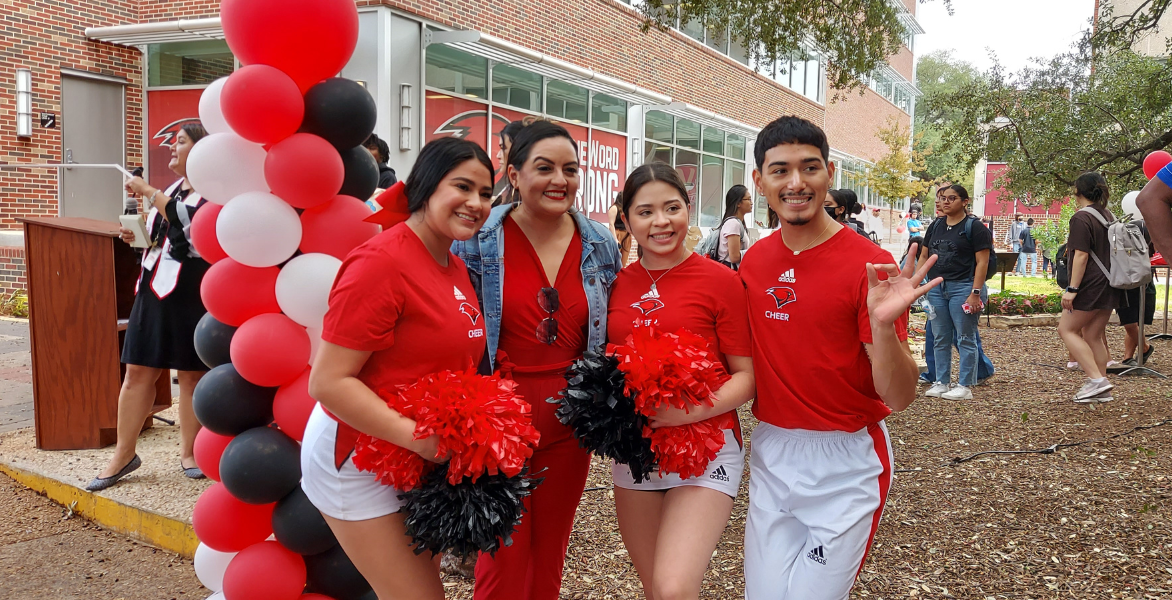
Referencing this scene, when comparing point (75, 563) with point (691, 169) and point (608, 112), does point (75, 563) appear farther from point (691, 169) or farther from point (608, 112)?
point (691, 169)

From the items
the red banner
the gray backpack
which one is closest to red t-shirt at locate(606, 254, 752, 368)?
the gray backpack

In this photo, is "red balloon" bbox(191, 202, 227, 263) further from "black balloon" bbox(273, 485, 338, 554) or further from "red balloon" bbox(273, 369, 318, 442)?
"black balloon" bbox(273, 485, 338, 554)

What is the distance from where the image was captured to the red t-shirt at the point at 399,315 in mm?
2238

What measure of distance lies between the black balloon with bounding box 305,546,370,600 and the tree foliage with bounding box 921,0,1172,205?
1068 cm

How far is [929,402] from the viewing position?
8055mm

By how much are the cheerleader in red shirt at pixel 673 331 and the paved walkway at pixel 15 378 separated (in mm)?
5575

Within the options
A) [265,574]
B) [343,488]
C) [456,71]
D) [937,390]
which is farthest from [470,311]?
[456,71]

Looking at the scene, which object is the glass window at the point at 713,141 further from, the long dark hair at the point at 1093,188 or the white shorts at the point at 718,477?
the white shorts at the point at 718,477

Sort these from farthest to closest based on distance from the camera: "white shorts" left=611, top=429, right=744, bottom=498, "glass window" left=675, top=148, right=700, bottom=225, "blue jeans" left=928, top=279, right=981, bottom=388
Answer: "glass window" left=675, top=148, right=700, bottom=225 < "blue jeans" left=928, top=279, right=981, bottom=388 < "white shorts" left=611, top=429, right=744, bottom=498

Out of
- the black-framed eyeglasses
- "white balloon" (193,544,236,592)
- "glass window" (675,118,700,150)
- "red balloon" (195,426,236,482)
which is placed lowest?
"white balloon" (193,544,236,592)

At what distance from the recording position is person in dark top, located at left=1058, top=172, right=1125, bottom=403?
7891mm

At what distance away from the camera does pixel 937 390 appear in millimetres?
8289

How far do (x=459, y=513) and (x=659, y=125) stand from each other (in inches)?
684

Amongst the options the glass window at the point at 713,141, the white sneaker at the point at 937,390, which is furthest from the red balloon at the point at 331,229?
the glass window at the point at 713,141
